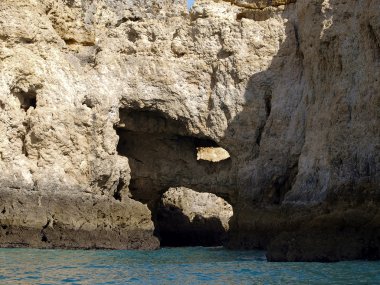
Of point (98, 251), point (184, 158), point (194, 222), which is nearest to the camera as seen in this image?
point (98, 251)

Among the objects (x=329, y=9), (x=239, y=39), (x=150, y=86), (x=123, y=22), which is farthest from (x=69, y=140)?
(x=329, y=9)

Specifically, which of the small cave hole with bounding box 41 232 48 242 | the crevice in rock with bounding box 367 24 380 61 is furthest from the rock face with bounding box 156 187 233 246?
the crevice in rock with bounding box 367 24 380 61

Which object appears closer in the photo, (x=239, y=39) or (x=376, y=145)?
(x=376, y=145)

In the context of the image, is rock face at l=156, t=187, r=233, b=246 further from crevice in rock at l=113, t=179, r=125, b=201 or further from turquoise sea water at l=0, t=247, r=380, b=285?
turquoise sea water at l=0, t=247, r=380, b=285

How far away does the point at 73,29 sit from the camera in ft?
96.4

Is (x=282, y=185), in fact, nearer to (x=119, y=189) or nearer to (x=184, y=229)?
(x=119, y=189)

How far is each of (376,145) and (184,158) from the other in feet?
42.4

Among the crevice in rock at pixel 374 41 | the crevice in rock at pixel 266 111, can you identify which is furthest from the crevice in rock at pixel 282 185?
the crevice in rock at pixel 374 41

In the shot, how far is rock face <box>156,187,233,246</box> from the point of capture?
111 ft

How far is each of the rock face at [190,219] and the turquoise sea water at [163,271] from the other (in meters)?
13.0

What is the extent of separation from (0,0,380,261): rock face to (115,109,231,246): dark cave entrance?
59 millimetres

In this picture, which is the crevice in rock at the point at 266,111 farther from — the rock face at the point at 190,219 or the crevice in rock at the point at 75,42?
the crevice in rock at the point at 75,42

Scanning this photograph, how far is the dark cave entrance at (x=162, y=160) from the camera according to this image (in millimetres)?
30000

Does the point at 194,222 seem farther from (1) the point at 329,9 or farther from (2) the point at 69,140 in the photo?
(1) the point at 329,9
